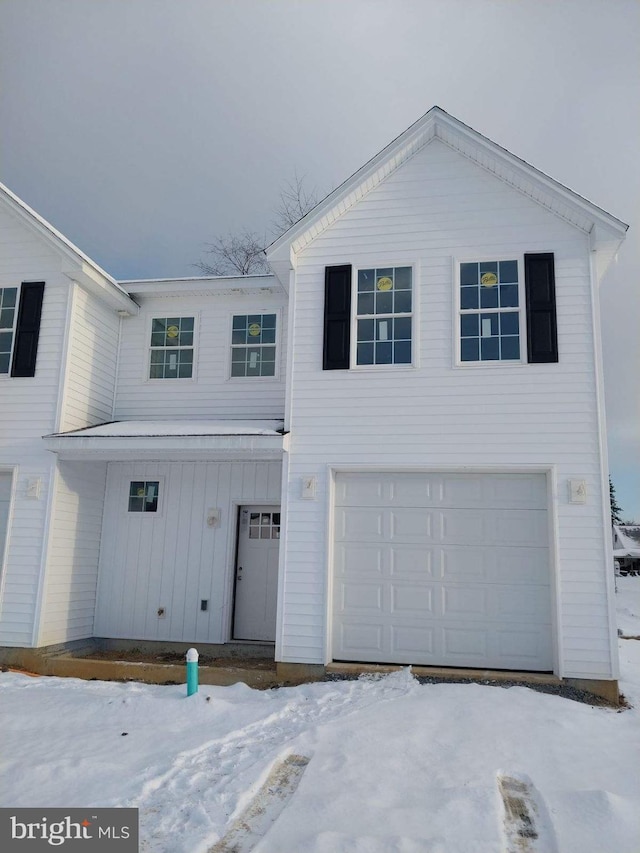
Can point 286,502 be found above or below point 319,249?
below

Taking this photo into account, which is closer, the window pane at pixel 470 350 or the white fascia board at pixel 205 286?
the window pane at pixel 470 350

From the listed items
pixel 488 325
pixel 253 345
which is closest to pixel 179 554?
pixel 253 345

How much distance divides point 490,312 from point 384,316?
4.72 ft

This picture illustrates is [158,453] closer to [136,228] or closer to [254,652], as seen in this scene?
[254,652]

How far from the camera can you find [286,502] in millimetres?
8344

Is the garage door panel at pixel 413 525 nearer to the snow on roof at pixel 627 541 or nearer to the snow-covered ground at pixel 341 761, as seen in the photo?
the snow-covered ground at pixel 341 761

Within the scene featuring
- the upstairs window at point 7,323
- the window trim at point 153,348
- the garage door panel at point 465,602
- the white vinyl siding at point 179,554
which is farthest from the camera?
the window trim at point 153,348

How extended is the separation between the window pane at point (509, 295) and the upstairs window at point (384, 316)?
4.03 feet

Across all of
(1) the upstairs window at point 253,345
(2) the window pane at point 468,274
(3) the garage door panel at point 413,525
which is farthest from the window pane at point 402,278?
(3) the garage door panel at point 413,525

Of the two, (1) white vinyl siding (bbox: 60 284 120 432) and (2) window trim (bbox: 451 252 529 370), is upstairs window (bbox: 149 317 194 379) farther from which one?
(2) window trim (bbox: 451 252 529 370)

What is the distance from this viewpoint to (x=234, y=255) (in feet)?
72.5

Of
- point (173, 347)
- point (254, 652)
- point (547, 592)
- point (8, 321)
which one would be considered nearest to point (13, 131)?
point (8, 321)

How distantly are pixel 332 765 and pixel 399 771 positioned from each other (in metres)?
0.54

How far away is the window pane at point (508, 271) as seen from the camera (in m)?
8.43
